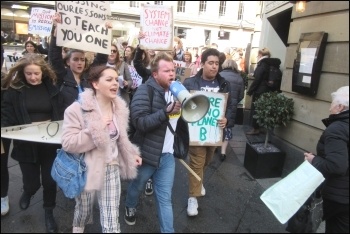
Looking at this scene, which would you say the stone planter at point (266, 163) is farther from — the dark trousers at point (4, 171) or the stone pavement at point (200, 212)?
the dark trousers at point (4, 171)

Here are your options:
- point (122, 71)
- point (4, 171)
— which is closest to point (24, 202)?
point (4, 171)

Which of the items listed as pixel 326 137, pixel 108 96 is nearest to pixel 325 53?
pixel 326 137

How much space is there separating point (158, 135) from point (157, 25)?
2.68 metres

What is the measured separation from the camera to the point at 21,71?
305cm

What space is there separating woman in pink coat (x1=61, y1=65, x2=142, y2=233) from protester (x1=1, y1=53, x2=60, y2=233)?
635 millimetres

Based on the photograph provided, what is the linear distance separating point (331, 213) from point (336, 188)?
241mm

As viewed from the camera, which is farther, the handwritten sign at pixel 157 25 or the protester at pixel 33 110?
the handwritten sign at pixel 157 25

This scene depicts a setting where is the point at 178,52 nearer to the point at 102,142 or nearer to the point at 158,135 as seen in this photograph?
the point at 158,135

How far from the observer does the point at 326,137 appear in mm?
2514

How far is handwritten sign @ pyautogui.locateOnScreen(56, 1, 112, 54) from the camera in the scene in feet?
10.9

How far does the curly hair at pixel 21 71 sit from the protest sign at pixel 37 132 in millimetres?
408

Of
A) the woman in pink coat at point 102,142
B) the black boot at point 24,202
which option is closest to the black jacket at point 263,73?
the woman in pink coat at point 102,142

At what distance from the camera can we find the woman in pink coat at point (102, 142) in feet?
7.94

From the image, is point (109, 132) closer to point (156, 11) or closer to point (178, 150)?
point (178, 150)
